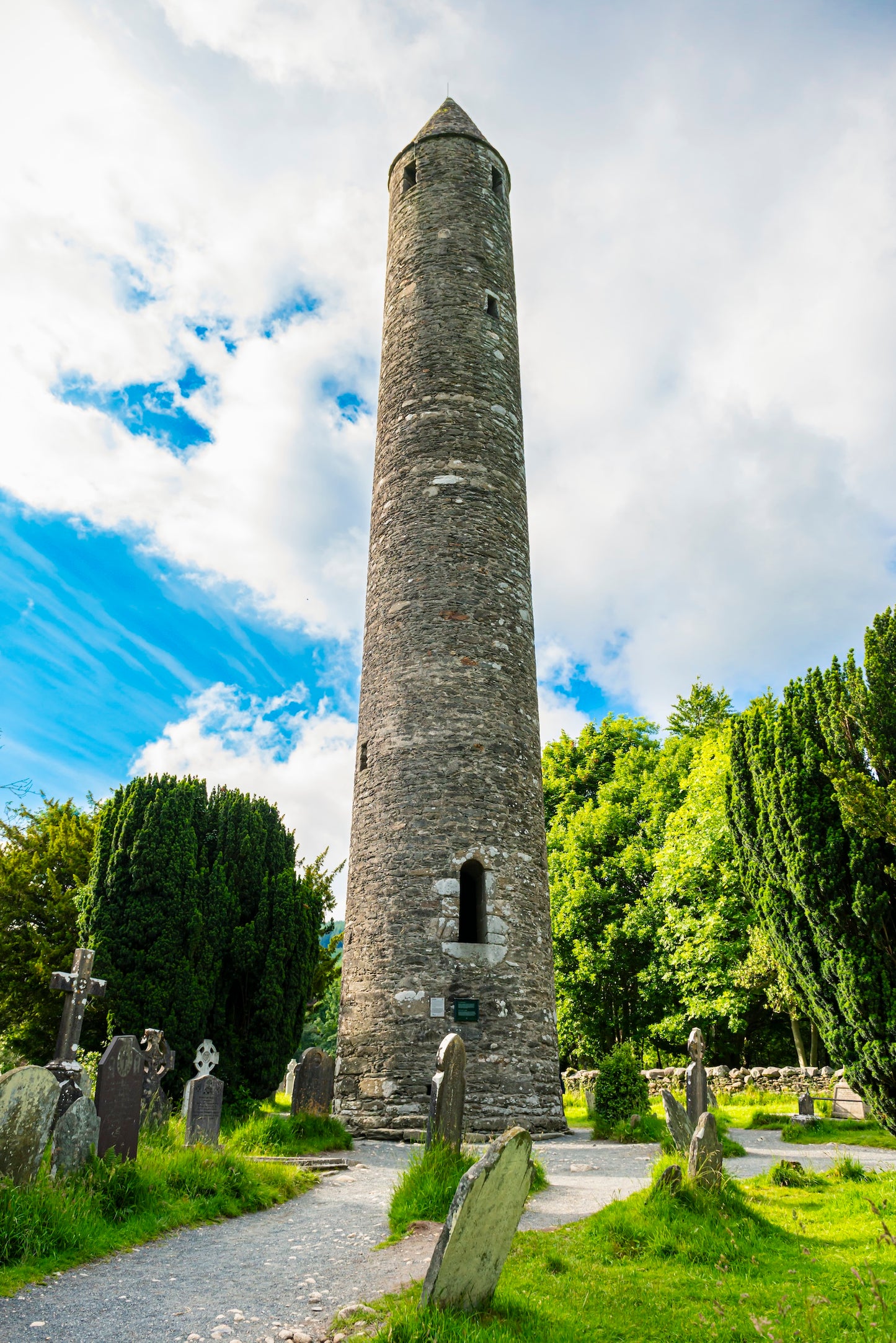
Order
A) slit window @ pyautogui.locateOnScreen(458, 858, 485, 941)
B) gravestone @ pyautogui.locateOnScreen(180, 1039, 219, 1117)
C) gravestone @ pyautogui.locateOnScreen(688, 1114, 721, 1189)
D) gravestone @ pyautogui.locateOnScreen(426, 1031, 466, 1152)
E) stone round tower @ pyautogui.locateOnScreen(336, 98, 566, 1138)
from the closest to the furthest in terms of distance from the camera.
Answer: gravestone @ pyautogui.locateOnScreen(688, 1114, 721, 1189), gravestone @ pyautogui.locateOnScreen(426, 1031, 466, 1152), gravestone @ pyautogui.locateOnScreen(180, 1039, 219, 1117), stone round tower @ pyautogui.locateOnScreen(336, 98, 566, 1138), slit window @ pyautogui.locateOnScreen(458, 858, 485, 941)

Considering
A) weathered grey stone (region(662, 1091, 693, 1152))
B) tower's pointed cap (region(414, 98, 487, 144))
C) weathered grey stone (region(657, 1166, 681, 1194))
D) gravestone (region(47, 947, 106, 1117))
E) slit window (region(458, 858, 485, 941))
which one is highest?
tower's pointed cap (region(414, 98, 487, 144))

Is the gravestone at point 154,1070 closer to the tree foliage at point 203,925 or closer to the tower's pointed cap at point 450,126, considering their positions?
the tree foliage at point 203,925

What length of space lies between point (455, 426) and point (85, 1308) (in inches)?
496

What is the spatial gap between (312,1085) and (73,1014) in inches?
143

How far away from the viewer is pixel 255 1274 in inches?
195

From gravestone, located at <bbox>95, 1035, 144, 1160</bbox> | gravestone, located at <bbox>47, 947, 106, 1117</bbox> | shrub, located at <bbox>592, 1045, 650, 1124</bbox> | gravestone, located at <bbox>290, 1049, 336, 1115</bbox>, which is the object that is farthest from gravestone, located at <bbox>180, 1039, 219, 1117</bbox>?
shrub, located at <bbox>592, 1045, 650, 1124</bbox>

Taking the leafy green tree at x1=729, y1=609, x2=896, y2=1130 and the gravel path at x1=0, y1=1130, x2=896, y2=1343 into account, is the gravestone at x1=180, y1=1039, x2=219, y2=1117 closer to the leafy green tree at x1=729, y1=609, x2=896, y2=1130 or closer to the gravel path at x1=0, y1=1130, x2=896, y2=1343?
the gravel path at x1=0, y1=1130, x2=896, y2=1343

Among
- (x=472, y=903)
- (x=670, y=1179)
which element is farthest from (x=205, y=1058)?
(x=670, y=1179)

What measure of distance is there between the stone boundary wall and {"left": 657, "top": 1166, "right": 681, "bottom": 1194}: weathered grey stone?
10799 millimetres

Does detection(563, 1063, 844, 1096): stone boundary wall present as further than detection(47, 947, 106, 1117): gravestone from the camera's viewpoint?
Yes

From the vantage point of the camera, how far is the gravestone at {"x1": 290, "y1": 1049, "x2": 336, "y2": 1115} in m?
9.98

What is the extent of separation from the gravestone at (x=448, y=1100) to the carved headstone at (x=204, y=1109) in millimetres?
2730

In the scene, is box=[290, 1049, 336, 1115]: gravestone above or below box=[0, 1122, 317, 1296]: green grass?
above

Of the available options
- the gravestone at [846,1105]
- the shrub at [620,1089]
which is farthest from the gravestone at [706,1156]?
the gravestone at [846,1105]
